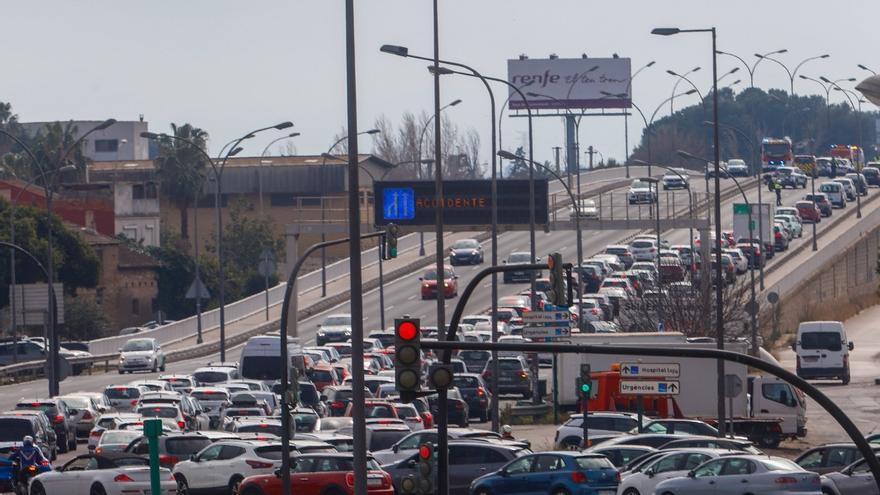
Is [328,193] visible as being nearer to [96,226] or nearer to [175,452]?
[96,226]

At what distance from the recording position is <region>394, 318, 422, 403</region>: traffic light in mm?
19406

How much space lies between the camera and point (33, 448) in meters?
33.7

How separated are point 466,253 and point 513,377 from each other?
37.9 metres

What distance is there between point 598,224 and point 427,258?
2659 cm

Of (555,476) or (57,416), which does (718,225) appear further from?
(57,416)

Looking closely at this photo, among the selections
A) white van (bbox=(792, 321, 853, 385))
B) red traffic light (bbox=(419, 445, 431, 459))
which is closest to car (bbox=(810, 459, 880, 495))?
red traffic light (bbox=(419, 445, 431, 459))

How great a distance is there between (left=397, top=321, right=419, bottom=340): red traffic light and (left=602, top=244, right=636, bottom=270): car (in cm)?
7187

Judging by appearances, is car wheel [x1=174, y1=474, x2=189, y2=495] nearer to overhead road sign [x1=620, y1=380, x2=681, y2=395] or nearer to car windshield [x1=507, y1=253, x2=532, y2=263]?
overhead road sign [x1=620, y1=380, x2=681, y2=395]

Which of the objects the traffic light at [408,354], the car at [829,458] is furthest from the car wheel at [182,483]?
the traffic light at [408,354]

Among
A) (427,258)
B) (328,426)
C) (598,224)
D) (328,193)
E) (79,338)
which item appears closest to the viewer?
(328,426)

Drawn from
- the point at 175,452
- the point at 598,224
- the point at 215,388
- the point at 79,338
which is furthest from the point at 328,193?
the point at 175,452

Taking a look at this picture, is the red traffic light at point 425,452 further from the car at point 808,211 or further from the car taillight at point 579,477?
the car at point 808,211

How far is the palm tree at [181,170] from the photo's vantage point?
117 m

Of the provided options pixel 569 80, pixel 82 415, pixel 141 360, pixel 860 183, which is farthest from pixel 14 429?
pixel 569 80
